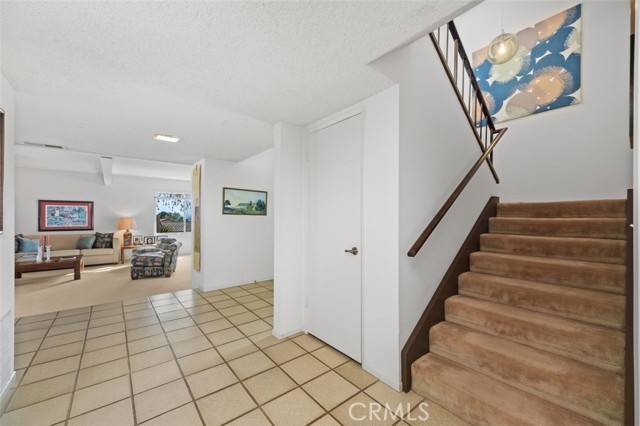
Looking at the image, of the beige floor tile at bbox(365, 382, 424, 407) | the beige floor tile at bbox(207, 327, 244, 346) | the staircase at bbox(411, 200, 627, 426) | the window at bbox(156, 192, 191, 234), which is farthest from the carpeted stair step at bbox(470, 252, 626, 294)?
the window at bbox(156, 192, 191, 234)

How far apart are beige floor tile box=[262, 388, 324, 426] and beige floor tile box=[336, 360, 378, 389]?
0.39 metres

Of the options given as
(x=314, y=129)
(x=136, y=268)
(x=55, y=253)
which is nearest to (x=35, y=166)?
(x=55, y=253)

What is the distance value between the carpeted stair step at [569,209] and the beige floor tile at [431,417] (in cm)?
249

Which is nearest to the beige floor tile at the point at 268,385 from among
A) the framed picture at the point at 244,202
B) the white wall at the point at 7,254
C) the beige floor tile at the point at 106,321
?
the white wall at the point at 7,254

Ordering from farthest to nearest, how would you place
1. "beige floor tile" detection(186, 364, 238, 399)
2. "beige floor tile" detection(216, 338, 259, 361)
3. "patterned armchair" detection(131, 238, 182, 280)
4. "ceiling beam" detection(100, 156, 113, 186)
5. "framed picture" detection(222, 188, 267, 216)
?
"ceiling beam" detection(100, 156, 113, 186) < "patterned armchair" detection(131, 238, 182, 280) < "framed picture" detection(222, 188, 267, 216) < "beige floor tile" detection(216, 338, 259, 361) < "beige floor tile" detection(186, 364, 238, 399)

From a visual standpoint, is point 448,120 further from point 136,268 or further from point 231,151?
point 136,268

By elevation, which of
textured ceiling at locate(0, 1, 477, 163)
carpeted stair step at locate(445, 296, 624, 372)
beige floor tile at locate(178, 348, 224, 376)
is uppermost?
textured ceiling at locate(0, 1, 477, 163)

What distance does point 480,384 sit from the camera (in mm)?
1702

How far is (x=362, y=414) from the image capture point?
1.70 metres

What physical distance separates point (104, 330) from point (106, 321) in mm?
319

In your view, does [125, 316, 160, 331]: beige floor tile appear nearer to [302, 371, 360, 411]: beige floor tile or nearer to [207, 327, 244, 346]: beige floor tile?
[207, 327, 244, 346]: beige floor tile

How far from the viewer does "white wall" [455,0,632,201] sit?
307 cm

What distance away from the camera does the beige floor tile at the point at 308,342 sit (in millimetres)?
2576

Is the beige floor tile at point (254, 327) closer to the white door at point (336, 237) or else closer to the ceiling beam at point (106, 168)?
the white door at point (336, 237)
